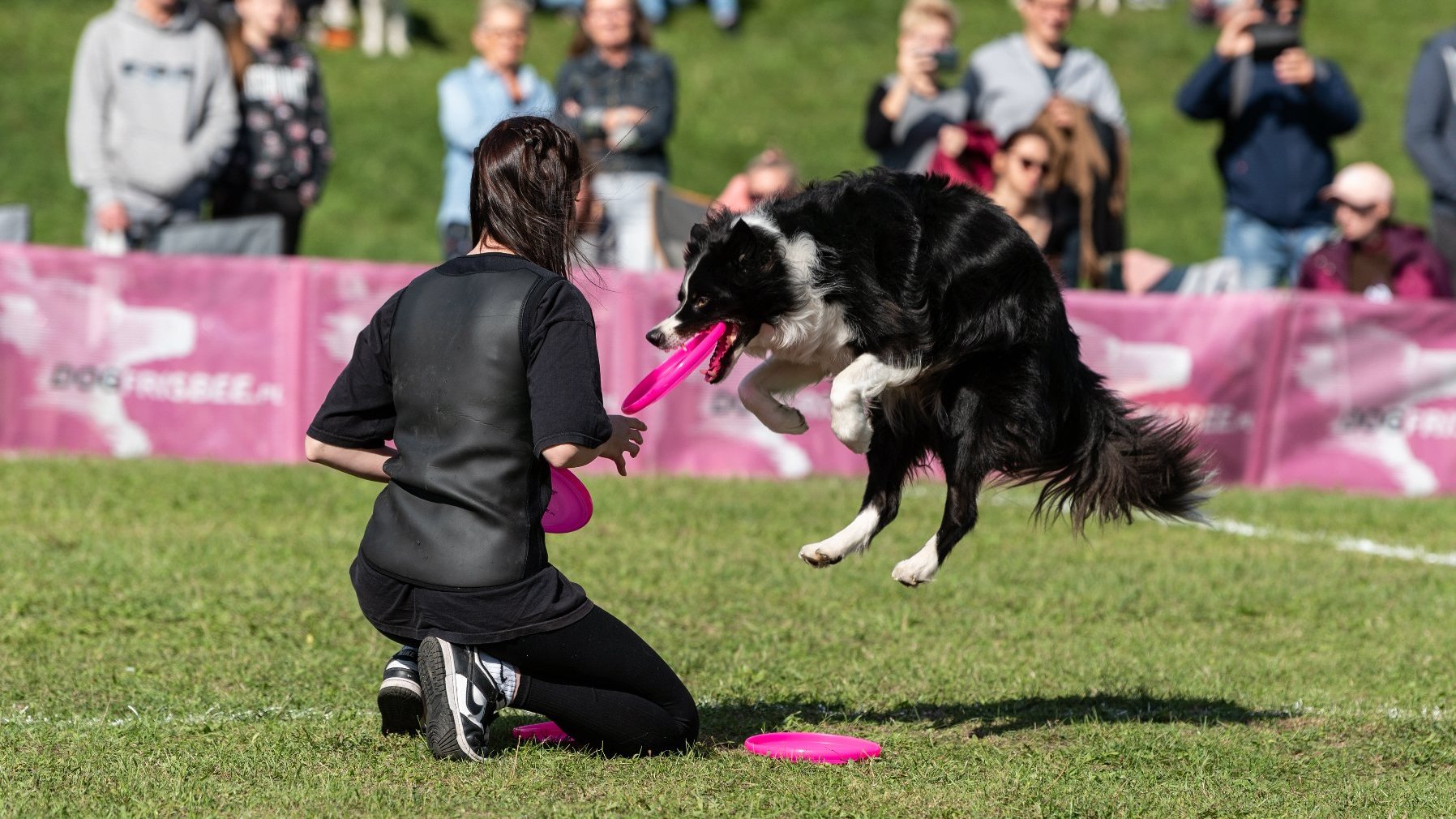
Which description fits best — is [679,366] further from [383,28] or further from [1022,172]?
[383,28]

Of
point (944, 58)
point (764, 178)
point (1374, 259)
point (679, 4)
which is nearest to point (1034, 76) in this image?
point (944, 58)

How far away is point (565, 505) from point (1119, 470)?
5.29 feet

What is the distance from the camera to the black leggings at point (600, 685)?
389cm

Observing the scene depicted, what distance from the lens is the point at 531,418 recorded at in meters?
3.70

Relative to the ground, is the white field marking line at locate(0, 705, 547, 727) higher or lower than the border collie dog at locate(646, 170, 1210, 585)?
lower

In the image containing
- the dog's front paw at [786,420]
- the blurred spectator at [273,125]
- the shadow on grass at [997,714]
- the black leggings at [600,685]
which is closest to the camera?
the black leggings at [600,685]

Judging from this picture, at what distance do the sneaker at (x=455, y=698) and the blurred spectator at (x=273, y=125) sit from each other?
5.57m

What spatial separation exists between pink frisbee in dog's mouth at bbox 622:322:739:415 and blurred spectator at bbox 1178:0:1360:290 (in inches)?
240

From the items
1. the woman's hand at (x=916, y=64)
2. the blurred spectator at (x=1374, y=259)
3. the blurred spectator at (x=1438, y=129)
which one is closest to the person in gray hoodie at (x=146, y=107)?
the woman's hand at (x=916, y=64)

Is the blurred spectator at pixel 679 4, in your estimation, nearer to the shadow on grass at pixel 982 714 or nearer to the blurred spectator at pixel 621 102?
the blurred spectator at pixel 621 102

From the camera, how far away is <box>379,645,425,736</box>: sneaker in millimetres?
4020

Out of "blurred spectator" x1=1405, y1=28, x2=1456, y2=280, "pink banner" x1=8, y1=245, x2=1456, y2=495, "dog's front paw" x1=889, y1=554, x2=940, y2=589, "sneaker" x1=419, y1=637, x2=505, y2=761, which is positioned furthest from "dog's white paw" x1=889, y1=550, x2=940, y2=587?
"blurred spectator" x1=1405, y1=28, x2=1456, y2=280

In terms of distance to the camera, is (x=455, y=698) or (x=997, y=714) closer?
(x=455, y=698)

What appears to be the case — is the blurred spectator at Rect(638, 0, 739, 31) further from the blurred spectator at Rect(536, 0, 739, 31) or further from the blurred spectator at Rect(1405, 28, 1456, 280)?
the blurred spectator at Rect(1405, 28, 1456, 280)
